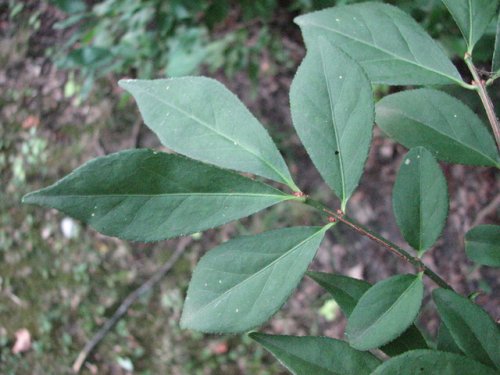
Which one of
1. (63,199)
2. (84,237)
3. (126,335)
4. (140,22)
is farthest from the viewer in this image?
(84,237)

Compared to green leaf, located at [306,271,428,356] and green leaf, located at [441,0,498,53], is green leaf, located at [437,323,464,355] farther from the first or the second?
green leaf, located at [441,0,498,53]

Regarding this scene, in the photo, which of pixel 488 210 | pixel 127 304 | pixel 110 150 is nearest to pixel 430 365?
pixel 488 210

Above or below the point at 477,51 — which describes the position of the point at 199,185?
above

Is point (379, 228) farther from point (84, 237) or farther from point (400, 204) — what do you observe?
point (400, 204)

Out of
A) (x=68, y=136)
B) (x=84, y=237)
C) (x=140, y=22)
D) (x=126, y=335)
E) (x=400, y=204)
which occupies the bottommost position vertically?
(x=126, y=335)

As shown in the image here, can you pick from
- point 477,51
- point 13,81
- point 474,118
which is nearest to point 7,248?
point 13,81

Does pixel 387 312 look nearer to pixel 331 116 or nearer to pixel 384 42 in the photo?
pixel 331 116
